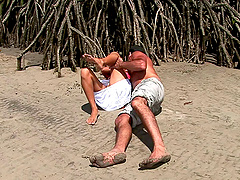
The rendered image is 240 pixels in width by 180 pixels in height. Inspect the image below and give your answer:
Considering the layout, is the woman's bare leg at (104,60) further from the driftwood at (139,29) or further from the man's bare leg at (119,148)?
the driftwood at (139,29)

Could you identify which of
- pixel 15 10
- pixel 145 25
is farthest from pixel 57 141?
pixel 15 10

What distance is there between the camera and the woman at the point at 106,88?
12.2ft

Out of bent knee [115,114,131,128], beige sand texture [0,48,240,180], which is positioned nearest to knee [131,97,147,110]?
bent knee [115,114,131,128]

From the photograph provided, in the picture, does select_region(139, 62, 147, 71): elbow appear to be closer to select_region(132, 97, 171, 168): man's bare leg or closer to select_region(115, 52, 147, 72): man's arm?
select_region(115, 52, 147, 72): man's arm

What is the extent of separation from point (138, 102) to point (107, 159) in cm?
59

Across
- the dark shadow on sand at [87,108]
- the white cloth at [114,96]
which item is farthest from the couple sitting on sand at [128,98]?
the dark shadow on sand at [87,108]

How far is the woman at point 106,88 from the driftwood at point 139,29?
147 centimetres

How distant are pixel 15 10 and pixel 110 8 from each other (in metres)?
3.28

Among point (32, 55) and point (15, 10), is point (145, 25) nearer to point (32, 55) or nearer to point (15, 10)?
point (32, 55)

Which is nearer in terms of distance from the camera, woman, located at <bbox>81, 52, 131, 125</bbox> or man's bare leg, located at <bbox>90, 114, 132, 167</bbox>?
man's bare leg, located at <bbox>90, 114, 132, 167</bbox>

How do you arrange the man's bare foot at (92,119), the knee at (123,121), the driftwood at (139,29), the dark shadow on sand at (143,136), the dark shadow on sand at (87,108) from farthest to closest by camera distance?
the driftwood at (139,29)
the dark shadow on sand at (87,108)
the man's bare foot at (92,119)
the knee at (123,121)
the dark shadow on sand at (143,136)

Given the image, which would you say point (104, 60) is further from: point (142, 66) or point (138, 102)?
point (138, 102)

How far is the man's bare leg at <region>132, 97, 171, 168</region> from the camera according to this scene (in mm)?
2695

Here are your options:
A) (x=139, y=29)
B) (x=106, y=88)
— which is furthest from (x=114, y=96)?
(x=139, y=29)
